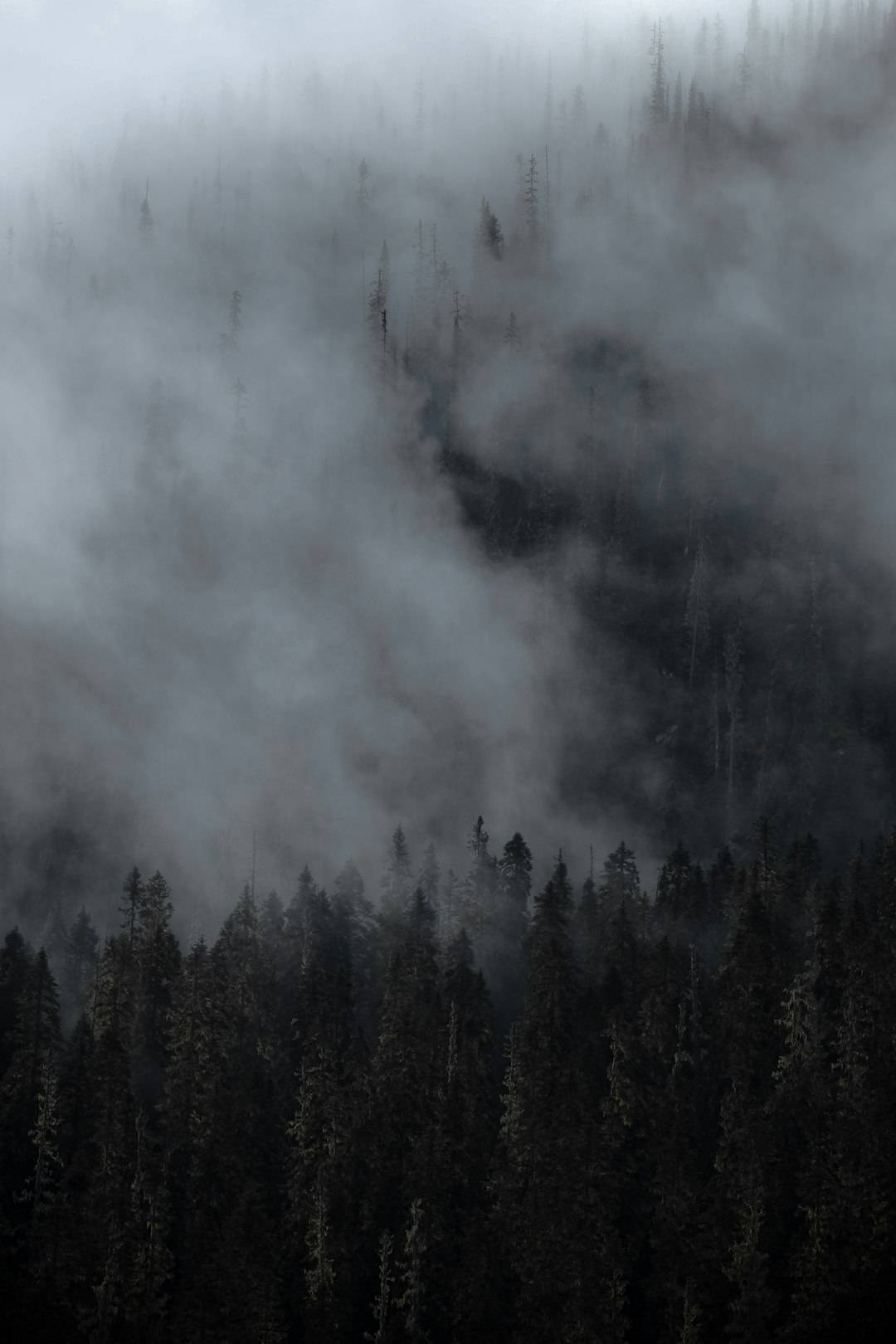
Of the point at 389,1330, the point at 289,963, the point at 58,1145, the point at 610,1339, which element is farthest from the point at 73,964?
the point at 610,1339

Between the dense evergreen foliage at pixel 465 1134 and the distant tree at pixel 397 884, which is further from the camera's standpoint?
the distant tree at pixel 397 884

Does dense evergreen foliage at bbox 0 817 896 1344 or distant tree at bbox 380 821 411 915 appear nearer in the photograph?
dense evergreen foliage at bbox 0 817 896 1344

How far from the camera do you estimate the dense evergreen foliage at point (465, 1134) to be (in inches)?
4309

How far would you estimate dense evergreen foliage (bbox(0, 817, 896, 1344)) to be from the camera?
109m

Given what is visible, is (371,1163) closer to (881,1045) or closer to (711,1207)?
(711,1207)

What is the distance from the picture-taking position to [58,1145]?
12162 cm

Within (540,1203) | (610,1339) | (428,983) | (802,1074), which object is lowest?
(610,1339)

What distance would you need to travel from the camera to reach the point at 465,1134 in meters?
120

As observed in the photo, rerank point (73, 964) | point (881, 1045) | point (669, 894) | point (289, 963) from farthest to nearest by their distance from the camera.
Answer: point (73, 964) < point (669, 894) < point (289, 963) < point (881, 1045)

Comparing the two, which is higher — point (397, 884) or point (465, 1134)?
point (397, 884)

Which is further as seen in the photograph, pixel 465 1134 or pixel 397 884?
pixel 397 884

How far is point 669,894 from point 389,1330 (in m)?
51.9

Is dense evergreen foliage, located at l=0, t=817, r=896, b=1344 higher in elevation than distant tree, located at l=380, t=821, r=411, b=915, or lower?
lower

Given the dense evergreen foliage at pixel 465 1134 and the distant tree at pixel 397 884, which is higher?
the distant tree at pixel 397 884
